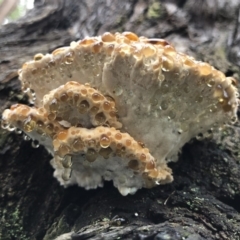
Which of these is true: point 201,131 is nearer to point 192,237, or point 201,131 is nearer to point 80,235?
point 192,237

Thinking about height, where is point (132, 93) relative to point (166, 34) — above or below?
above

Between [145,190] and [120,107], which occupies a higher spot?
[120,107]

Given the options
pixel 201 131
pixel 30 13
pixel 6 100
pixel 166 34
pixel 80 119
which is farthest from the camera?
pixel 30 13

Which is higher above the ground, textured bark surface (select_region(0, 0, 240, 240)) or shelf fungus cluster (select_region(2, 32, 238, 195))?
shelf fungus cluster (select_region(2, 32, 238, 195))

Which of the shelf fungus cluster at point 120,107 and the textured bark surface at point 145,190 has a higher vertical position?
the shelf fungus cluster at point 120,107

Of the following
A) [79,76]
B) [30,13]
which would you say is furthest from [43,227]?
[30,13]
